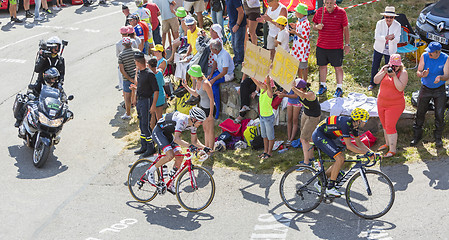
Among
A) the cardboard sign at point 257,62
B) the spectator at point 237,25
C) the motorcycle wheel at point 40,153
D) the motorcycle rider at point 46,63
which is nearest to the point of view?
the cardboard sign at point 257,62

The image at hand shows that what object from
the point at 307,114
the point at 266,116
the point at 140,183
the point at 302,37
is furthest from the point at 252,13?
the point at 140,183

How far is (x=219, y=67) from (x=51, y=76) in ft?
11.3

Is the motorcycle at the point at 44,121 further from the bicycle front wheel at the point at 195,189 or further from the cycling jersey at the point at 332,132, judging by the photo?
the cycling jersey at the point at 332,132

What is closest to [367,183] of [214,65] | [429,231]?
[429,231]

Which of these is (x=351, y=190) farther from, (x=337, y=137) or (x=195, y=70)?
(x=195, y=70)

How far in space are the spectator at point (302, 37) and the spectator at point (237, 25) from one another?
1407mm

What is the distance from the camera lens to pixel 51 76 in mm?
11398

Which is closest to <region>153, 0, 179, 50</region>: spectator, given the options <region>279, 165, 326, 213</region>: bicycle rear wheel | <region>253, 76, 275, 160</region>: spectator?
<region>253, 76, 275, 160</region>: spectator

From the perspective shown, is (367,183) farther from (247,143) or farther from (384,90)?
(247,143)

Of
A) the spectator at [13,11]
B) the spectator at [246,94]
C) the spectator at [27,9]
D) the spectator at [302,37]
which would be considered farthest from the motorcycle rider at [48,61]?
the spectator at [27,9]

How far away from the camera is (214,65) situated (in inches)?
480

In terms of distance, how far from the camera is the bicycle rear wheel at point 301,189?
8.95m

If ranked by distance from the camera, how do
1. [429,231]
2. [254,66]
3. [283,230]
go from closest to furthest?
[429,231], [283,230], [254,66]

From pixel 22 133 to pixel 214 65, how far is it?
13.6 feet
